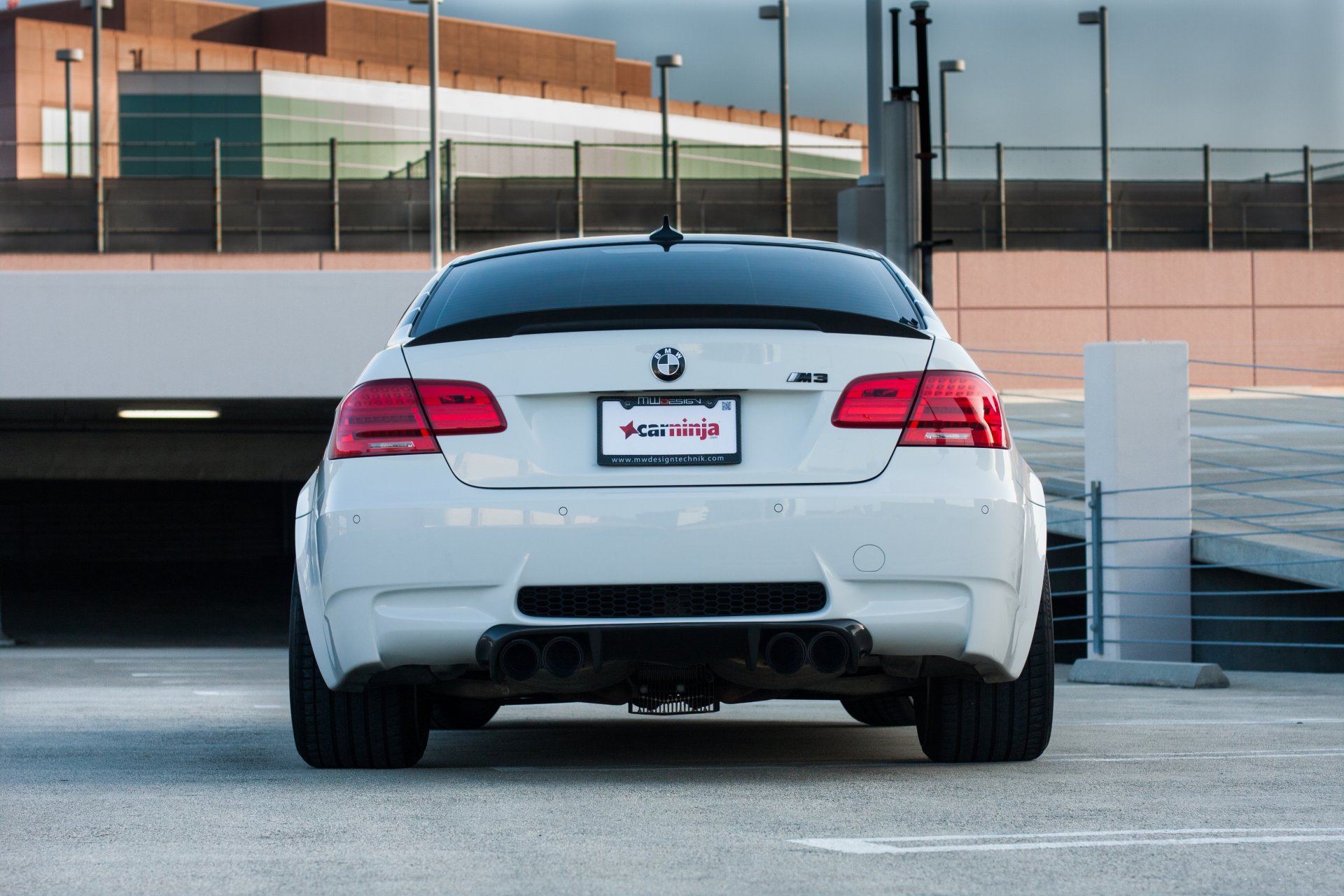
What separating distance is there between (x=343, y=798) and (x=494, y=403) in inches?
40.7

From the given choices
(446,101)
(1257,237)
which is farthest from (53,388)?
(446,101)

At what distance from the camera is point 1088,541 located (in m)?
11.7

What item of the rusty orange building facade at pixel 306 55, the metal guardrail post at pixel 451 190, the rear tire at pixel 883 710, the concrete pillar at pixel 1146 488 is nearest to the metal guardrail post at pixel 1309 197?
the metal guardrail post at pixel 451 190

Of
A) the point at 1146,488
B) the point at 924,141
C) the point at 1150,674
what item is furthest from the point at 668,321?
the point at 924,141

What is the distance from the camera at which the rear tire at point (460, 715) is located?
6156mm

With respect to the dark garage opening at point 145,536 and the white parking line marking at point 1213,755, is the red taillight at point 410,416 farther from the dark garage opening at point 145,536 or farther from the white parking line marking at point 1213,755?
the dark garage opening at point 145,536

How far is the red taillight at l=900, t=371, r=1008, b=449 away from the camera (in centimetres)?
471

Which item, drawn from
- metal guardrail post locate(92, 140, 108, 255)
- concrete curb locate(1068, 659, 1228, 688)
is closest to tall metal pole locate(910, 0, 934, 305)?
concrete curb locate(1068, 659, 1228, 688)

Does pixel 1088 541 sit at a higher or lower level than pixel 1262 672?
higher

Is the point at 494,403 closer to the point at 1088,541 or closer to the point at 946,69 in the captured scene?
the point at 1088,541

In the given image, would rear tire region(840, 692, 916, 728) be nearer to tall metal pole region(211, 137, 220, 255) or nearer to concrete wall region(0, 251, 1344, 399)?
concrete wall region(0, 251, 1344, 399)

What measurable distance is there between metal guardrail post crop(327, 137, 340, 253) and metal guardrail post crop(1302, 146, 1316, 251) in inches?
665

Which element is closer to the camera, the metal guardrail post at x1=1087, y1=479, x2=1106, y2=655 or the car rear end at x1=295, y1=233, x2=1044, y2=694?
the car rear end at x1=295, y1=233, x2=1044, y2=694

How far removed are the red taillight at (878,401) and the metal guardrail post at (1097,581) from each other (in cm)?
708
